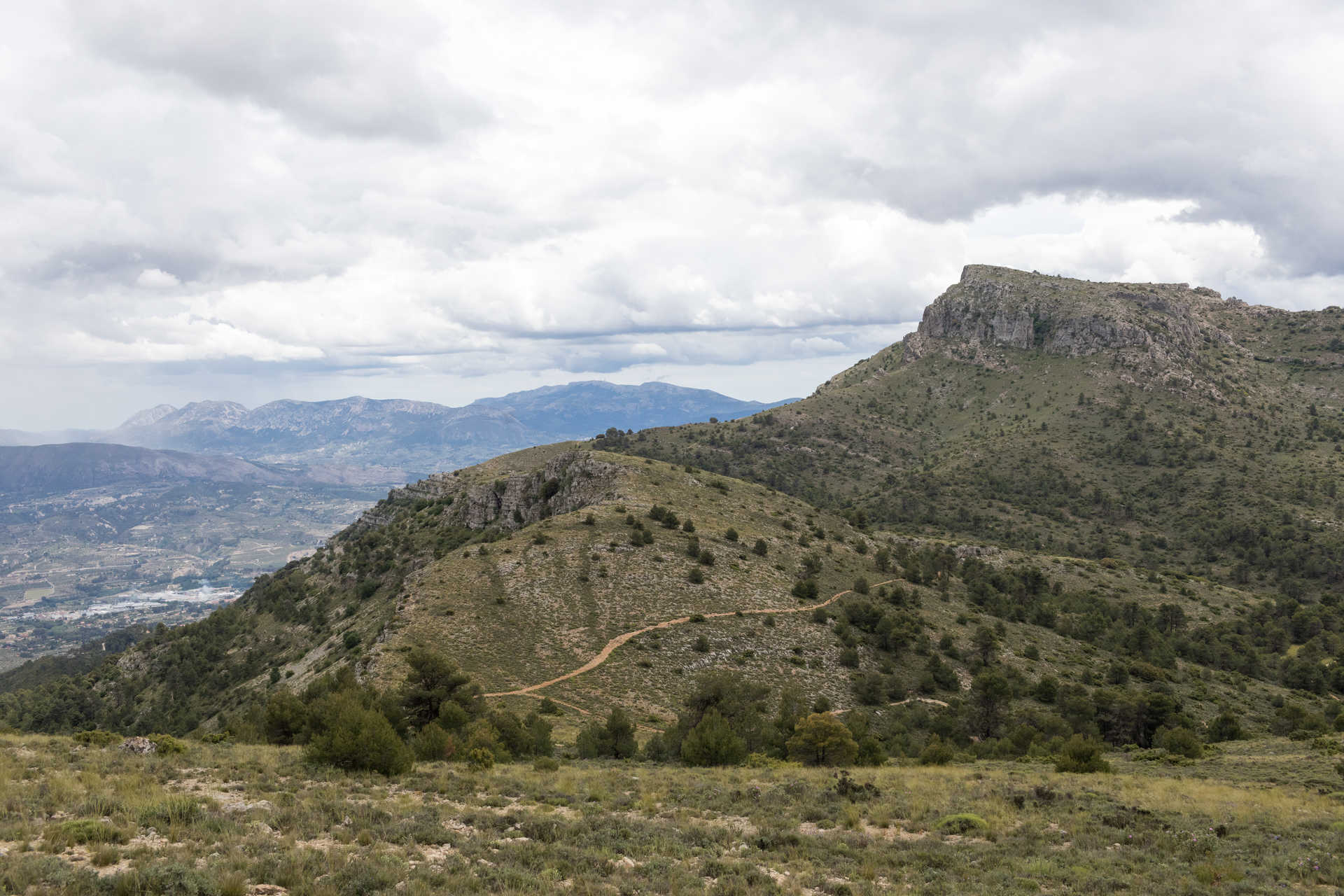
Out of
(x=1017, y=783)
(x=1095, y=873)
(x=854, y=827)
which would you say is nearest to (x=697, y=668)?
(x=1017, y=783)

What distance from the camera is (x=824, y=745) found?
3731cm

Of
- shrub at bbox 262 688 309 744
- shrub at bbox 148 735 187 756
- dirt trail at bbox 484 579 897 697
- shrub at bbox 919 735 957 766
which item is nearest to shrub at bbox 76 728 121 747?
shrub at bbox 148 735 187 756

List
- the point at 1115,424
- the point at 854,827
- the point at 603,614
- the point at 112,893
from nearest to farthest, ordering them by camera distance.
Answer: the point at 112,893
the point at 854,827
the point at 603,614
the point at 1115,424

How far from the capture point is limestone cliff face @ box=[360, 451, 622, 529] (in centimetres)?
10106

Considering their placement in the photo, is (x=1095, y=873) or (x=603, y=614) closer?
(x=1095, y=873)

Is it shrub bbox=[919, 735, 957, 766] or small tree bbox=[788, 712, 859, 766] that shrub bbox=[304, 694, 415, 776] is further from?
shrub bbox=[919, 735, 957, 766]

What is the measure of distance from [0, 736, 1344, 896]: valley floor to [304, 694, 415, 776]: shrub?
1.01m

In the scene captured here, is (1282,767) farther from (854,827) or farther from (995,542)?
(995,542)

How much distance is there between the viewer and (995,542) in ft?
485

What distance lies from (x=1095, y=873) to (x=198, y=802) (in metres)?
26.1

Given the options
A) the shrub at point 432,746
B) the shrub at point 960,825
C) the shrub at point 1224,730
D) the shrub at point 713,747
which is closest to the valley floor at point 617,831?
the shrub at point 960,825

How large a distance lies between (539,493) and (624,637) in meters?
60.5

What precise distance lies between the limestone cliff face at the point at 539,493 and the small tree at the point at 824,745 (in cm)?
5761

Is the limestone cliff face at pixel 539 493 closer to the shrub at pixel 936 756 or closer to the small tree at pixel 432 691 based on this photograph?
the small tree at pixel 432 691
